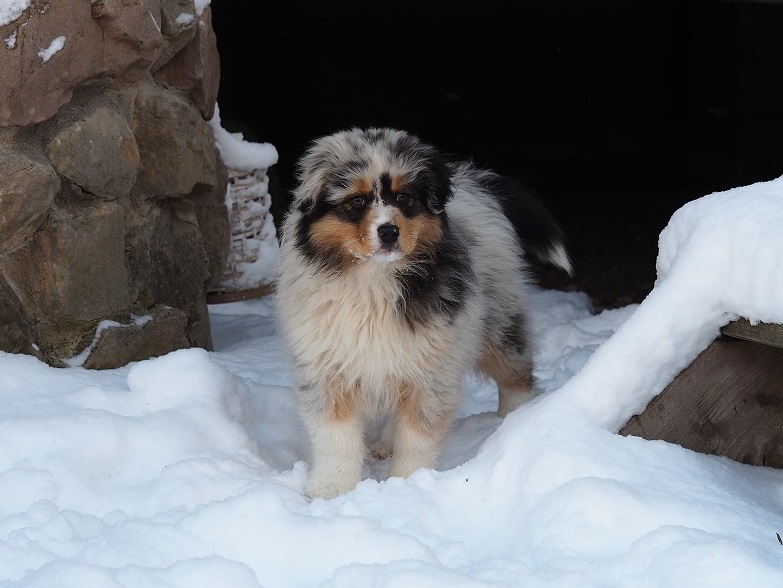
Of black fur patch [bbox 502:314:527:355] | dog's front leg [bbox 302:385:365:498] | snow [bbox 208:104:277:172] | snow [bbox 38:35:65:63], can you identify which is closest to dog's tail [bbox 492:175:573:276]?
black fur patch [bbox 502:314:527:355]

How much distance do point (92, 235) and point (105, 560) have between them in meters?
1.76

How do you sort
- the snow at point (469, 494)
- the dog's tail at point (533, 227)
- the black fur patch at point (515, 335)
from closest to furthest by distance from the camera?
the snow at point (469, 494)
the black fur patch at point (515, 335)
the dog's tail at point (533, 227)

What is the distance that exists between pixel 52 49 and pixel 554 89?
821 cm

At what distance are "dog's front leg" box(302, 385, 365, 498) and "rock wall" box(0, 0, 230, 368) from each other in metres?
1.12

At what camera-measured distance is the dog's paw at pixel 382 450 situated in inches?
159

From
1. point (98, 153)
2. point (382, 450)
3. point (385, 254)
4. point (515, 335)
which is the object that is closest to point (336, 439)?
point (382, 450)

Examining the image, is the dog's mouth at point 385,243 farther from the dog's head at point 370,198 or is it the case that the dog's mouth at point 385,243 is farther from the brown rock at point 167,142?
the brown rock at point 167,142

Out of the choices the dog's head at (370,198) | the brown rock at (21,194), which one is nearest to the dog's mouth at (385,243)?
the dog's head at (370,198)

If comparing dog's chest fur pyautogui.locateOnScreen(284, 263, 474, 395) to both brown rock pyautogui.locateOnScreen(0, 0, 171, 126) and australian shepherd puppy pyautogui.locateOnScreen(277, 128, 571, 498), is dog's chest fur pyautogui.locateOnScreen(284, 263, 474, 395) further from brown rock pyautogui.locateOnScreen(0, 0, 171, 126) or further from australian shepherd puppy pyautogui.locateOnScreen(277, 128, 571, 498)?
brown rock pyautogui.locateOnScreen(0, 0, 171, 126)

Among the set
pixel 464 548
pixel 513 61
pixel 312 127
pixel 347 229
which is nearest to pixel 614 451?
pixel 464 548

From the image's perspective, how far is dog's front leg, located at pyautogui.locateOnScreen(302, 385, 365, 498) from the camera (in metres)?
3.43

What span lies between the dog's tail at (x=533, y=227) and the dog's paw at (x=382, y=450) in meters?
1.10

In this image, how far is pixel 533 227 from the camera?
4.33 m

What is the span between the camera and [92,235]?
3971 millimetres
